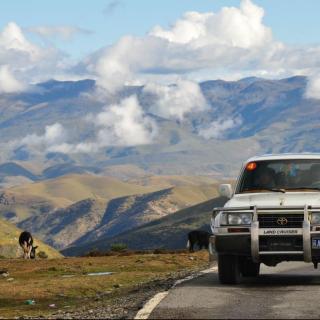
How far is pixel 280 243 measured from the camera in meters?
16.1

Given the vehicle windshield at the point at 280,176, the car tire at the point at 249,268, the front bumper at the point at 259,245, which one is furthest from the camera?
the car tire at the point at 249,268

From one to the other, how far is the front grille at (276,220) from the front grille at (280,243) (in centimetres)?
21

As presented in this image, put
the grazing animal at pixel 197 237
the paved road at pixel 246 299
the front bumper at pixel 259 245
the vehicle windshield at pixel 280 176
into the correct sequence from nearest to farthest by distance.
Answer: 1. the paved road at pixel 246 299
2. the front bumper at pixel 259 245
3. the vehicle windshield at pixel 280 176
4. the grazing animal at pixel 197 237

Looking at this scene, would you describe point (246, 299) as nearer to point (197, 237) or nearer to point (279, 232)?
point (279, 232)

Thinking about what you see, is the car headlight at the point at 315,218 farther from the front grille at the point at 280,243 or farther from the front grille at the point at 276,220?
the front grille at the point at 280,243

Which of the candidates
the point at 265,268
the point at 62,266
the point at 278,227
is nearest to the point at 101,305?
the point at 278,227

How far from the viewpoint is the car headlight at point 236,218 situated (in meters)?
16.4

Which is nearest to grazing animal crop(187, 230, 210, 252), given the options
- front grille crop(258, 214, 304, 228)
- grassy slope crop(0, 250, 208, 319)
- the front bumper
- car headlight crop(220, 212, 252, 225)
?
grassy slope crop(0, 250, 208, 319)

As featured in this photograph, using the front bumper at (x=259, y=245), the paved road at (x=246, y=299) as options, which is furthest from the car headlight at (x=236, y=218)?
the paved road at (x=246, y=299)

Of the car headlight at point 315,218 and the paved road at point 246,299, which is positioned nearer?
the paved road at point 246,299

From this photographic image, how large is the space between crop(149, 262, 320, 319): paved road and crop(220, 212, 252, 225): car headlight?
119 centimetres

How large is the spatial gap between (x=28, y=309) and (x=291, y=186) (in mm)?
5595

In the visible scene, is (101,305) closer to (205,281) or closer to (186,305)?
(186,305)

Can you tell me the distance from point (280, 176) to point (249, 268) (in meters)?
2.22
